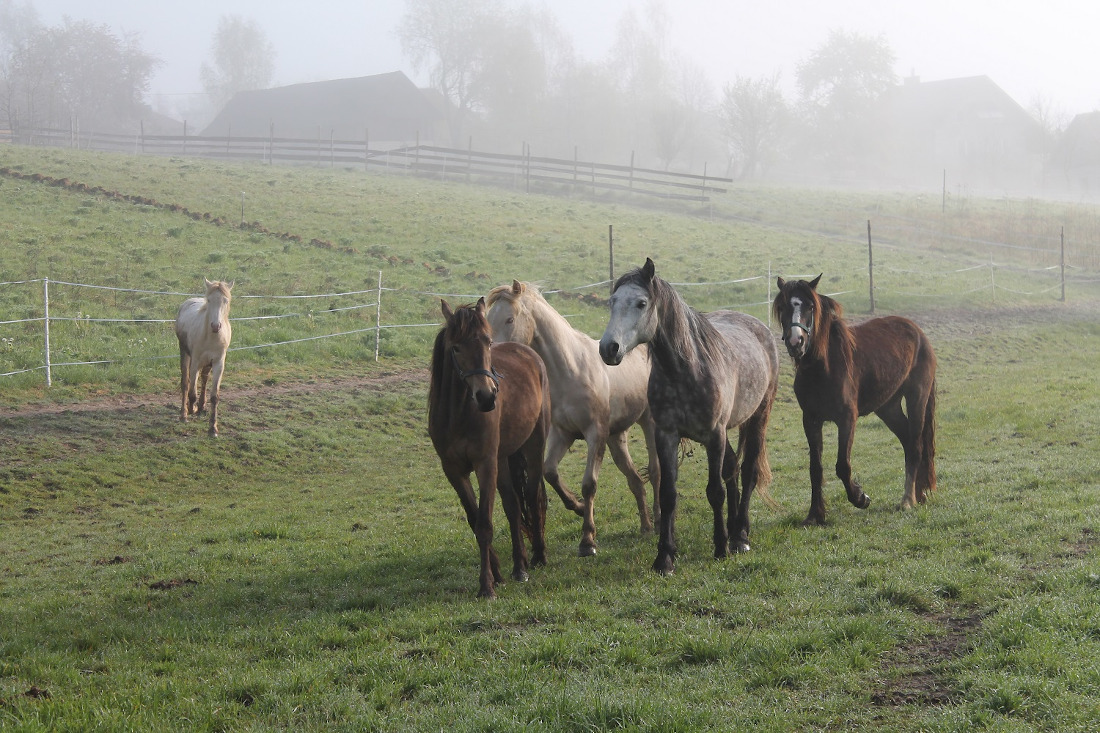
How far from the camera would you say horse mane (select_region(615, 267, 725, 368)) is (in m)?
5.89

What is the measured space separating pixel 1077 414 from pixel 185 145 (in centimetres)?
4812

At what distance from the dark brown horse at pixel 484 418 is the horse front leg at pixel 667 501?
3.07 ft

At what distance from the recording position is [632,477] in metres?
7.63

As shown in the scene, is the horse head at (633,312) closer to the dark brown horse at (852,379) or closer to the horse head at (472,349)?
the horse head at (472,349)

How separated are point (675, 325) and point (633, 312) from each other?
485 mm

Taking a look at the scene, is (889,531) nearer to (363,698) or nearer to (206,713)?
(363,698)

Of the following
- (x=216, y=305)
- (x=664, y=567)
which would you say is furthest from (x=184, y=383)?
→ (x=664, y=567)

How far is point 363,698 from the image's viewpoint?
3967 millimetres

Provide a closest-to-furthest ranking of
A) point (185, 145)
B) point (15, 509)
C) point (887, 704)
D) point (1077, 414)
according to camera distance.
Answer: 1. point (887, 704)
2. point (15, 509)
3. point (1077, 414)
4. point (185, 145)

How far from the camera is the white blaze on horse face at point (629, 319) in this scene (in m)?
5.62

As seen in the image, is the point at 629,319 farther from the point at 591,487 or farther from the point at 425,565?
the point at 425,565

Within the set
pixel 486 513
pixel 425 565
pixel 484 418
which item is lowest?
pixel 425 565

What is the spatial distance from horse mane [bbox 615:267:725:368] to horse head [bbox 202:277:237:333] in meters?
7.97

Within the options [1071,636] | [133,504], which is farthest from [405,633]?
[133,504]
